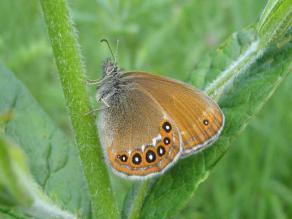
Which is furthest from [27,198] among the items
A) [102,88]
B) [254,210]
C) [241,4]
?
[241,4]

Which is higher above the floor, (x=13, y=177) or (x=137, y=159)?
(x=137, y=159)

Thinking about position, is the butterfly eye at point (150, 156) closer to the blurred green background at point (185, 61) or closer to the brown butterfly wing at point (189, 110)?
the brown butterfly wing at point (189, 110)

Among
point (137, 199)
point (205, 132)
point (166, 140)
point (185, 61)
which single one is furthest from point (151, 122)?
point (185, 61)

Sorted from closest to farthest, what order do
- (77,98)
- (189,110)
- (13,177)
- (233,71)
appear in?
(13,177) → (77,98) → (189,110) → (233,71)

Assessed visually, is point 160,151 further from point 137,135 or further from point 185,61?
point 185,61

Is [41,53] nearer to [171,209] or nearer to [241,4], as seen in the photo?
[241,4]

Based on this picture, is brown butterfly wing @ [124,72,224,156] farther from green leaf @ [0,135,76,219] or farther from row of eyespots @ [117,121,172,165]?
green leaf @ [0,135,76,219]

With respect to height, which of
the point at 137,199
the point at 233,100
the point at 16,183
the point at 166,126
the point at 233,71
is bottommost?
the point at 16,183
